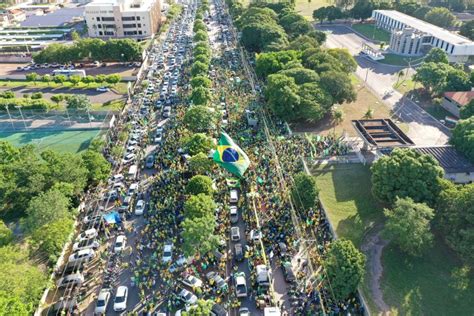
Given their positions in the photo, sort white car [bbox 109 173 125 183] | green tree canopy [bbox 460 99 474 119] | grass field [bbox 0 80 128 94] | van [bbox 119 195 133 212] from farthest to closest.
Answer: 1. grass field [bbox 0 80 128 94]
2. green tree canopy [bbox 460 99 474 119]
3. white car [bbox 109 173 125 183]
4. van [bbox 119 195 133 212]

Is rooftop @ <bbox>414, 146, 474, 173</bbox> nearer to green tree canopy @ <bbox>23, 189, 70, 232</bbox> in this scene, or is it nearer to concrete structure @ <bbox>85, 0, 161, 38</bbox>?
green tree canopy @ <bbox>23, 189, 70, 232</bbox>

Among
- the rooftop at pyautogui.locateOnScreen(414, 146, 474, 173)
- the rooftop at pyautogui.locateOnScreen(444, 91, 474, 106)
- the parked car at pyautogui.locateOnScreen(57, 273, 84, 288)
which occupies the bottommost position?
the parked car at pyautogui.locateOnScreen(57, 273, 84, 288)

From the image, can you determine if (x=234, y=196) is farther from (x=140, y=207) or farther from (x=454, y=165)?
(x=454, y=165)

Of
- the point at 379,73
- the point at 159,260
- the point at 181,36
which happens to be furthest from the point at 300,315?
the point at 181,36

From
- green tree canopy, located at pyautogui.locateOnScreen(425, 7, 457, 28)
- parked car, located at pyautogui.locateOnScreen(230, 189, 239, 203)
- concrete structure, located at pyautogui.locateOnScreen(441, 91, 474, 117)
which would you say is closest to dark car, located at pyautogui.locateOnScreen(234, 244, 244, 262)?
parked car, located at pyautogui.locateOnScreen(230, 189, 239, 203)

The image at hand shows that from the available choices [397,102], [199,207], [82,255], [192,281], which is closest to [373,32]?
[397,102]

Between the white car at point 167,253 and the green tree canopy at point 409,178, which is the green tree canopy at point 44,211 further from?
the green tree canopy at point 409,178
